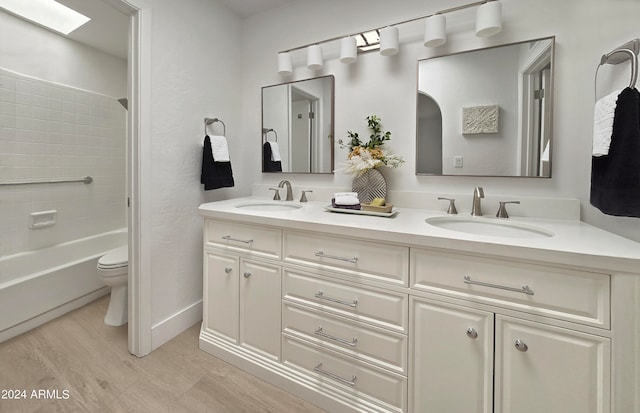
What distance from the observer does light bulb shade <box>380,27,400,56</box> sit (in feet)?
5.16

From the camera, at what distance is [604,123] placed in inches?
40.2

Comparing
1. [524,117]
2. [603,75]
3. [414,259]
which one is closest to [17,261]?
[414,259]

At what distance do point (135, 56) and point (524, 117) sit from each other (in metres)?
2.14

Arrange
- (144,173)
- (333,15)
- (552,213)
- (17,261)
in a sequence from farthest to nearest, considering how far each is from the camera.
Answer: (17,261) < (333,15) < (144,173) < (552,213)

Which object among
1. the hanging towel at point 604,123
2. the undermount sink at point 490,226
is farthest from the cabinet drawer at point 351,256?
the hanging towel at point 604,123

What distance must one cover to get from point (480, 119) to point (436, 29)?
1.77 feet

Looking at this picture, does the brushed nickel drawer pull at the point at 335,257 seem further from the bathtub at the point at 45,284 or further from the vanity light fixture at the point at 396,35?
the bathtub at the point at 45,284

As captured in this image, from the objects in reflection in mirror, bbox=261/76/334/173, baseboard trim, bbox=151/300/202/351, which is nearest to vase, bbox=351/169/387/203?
reflection in mirror, bbox=261/76/334/173

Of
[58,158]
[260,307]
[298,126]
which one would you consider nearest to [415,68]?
[298,126]

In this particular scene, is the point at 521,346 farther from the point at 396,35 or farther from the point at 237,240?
the point at 396,35

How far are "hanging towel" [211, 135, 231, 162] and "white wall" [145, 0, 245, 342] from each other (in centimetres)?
12

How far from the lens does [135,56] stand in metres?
1.52

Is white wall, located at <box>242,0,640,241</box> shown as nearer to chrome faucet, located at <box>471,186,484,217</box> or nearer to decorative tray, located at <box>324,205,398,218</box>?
chrome faucet, located at <box>471,186,484,217</box>

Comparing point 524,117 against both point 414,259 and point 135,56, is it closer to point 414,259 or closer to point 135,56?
point 414,259
